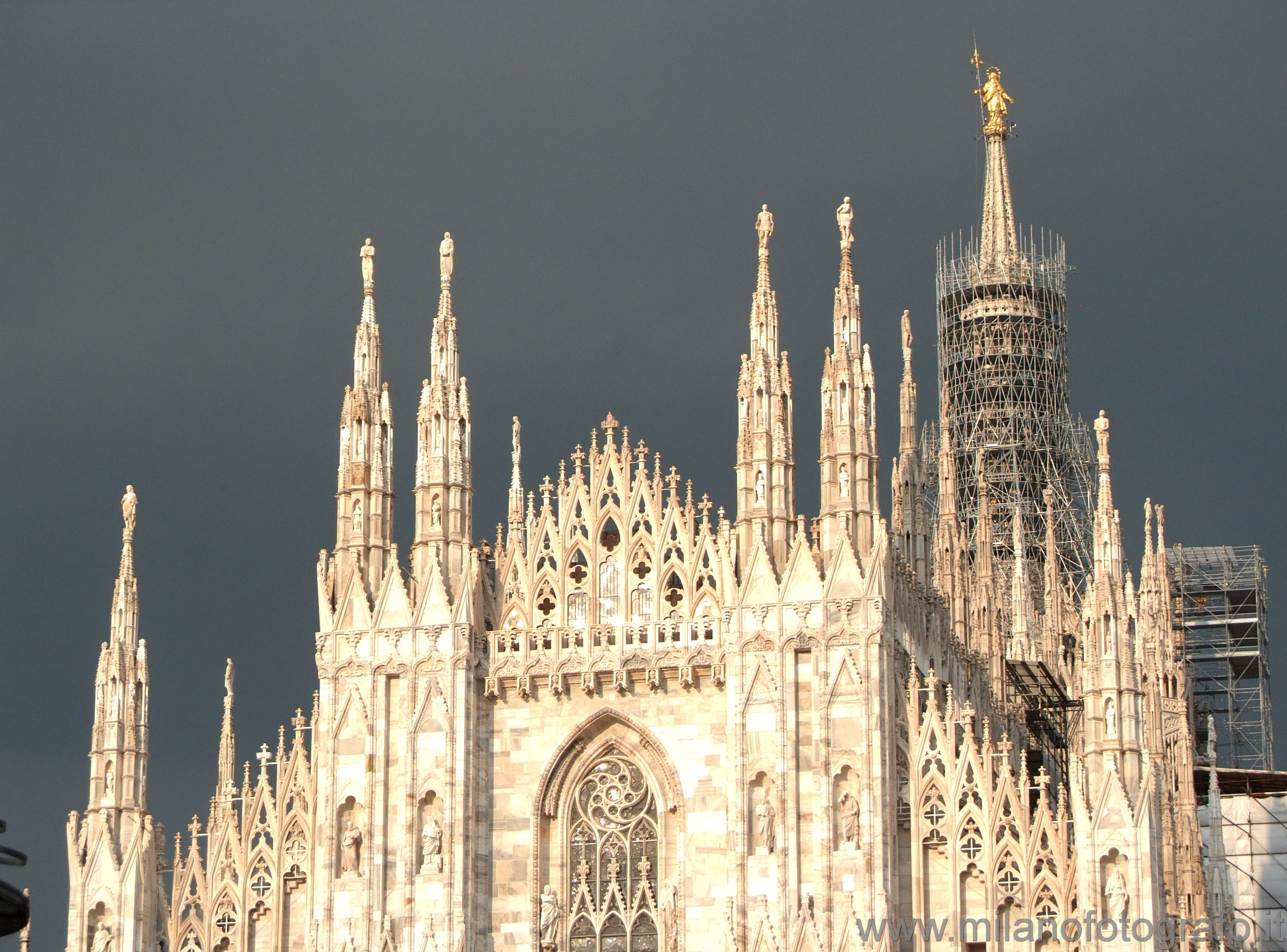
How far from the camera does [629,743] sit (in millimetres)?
39969

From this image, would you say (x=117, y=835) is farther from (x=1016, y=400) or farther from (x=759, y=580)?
(x=1016, y=400)

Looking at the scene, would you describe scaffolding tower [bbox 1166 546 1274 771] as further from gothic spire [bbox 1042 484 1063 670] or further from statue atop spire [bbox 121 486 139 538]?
statue atop spire [bbox 121 486 139 538]

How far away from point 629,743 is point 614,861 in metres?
1.95

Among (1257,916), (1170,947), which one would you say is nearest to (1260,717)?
(1257,916)

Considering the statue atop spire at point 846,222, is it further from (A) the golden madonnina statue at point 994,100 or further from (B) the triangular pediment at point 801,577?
(A) the golden madonnina statue at point 994,100

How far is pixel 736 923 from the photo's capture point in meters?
37.3

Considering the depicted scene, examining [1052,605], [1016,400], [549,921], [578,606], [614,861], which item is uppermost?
[1016,400]

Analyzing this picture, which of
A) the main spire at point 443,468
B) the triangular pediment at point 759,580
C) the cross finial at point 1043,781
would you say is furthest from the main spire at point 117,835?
the cross finial at point 1043,781

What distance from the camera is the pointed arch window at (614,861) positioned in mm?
39312

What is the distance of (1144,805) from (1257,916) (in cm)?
3597

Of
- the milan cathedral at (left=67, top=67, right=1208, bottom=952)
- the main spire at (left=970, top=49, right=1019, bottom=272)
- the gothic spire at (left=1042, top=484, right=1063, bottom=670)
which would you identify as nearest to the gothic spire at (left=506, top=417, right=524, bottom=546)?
the milan cathedral at (left=67, top=67, right=1208, bottom=952)

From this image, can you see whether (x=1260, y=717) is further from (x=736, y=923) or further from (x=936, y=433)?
(x=736, y=923)

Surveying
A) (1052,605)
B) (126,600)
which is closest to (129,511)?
(126,600)

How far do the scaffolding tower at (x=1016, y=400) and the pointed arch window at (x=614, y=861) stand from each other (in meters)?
32.6
